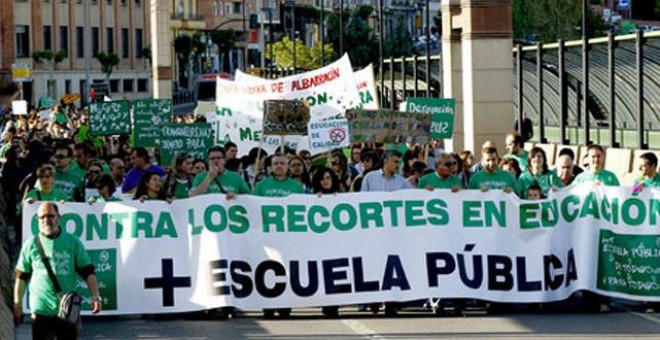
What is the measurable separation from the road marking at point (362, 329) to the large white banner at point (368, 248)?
13.3 inches

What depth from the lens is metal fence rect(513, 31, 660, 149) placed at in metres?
32.4

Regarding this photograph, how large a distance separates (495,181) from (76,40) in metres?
86.1

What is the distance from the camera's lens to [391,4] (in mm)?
149125

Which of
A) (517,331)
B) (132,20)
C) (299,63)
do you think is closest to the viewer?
(517,331)

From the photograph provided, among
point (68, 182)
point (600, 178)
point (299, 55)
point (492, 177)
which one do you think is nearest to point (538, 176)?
point (492, 177)

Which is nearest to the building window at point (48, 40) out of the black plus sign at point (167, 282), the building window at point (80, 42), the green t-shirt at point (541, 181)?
the building window at point (80, 42)

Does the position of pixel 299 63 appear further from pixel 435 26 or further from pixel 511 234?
pixel 511 234

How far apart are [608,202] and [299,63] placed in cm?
7946

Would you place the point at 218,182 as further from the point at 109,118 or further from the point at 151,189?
the point at 109,118

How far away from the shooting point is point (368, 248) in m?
16.9

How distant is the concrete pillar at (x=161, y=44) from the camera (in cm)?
6003

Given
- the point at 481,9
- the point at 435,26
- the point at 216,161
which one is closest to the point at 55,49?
the point at 435,26

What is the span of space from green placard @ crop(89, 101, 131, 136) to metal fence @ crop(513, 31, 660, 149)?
330 inches

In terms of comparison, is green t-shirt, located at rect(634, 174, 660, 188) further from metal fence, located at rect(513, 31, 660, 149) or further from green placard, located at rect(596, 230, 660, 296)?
metal fence, located at rect(513, 31, 660, 149)
